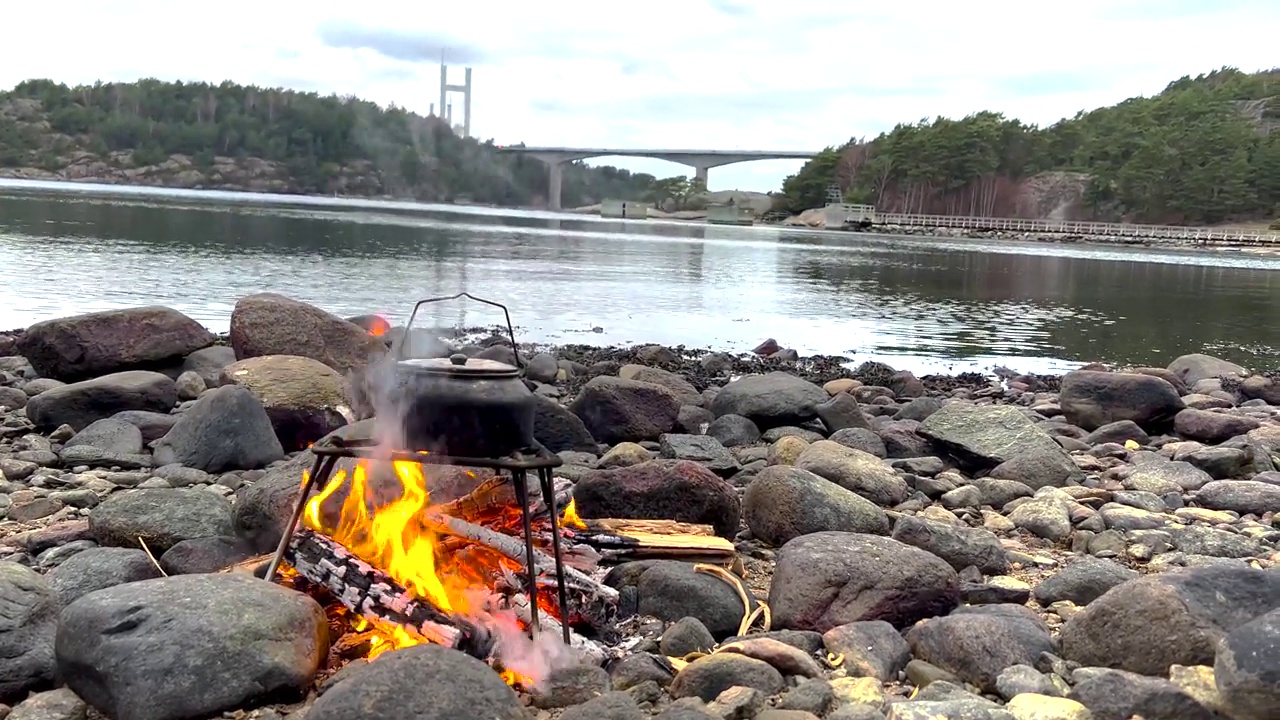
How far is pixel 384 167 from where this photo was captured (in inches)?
5974

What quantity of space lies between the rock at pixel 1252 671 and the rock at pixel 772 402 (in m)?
6.91

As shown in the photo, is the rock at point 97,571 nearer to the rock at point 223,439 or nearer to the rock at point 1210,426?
the rock at point 223,439

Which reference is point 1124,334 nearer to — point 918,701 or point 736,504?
point 736,504

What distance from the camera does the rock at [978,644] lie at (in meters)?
4.54

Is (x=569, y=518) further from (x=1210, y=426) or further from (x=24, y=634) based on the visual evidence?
(x=1210, y=426)

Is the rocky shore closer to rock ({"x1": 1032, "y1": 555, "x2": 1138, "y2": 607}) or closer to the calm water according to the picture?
rock ({"x1": 1032, "y1": 555, "x2": 1138, "y2": 607})

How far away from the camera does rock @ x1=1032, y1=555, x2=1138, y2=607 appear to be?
5.61m

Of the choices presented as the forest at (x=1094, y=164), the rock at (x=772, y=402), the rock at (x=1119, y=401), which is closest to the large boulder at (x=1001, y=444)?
the rock at (x=772, y=402)

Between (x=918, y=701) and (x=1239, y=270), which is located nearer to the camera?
(x=918, y=701)

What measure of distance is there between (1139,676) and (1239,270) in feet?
203

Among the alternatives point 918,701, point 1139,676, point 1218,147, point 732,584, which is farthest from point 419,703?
point 1218,147

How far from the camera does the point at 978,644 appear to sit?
4605 mm

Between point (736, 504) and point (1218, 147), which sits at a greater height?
point (1218, 147)

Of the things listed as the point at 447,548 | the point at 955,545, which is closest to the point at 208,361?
the point at 447,548
